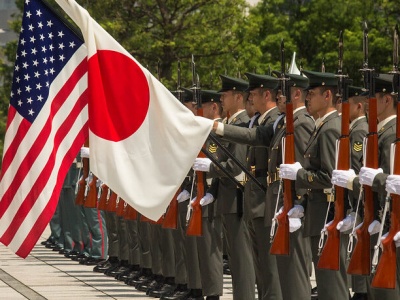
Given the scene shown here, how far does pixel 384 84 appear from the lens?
9070 millimetres

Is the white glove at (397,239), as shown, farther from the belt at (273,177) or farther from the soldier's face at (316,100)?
the belt at (273,177)

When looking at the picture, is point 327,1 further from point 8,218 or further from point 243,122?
point 8,218

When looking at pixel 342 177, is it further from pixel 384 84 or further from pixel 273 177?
pixel 273 177

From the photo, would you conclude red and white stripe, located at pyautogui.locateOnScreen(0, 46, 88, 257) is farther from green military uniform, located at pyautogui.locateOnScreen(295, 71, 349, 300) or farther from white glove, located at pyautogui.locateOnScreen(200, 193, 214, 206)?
white glove, located at pyautogui.locateOnScreen(200, 193, 214, 206)

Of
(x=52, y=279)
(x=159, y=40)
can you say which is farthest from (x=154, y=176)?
(x=159, y=40)

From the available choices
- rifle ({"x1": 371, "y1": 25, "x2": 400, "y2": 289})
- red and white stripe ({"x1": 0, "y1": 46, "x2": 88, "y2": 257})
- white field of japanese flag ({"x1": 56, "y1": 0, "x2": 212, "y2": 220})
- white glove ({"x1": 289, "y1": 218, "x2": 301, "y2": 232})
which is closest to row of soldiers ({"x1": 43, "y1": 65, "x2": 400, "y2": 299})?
white glove ({"x1": 289, "y1": 218, "x2": 301, "y2": 232})

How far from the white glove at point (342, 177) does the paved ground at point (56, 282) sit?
182 inches

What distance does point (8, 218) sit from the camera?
9.69 m

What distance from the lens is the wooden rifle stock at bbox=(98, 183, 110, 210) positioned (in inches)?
643

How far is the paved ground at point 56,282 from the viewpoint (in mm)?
14078

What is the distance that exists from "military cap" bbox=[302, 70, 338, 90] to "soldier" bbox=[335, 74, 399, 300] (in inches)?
38.7

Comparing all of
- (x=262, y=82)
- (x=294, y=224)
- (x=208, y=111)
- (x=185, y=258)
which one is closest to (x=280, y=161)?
(x=294, y=224)

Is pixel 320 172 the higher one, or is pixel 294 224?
pixel 320 172

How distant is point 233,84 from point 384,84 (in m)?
3.41
